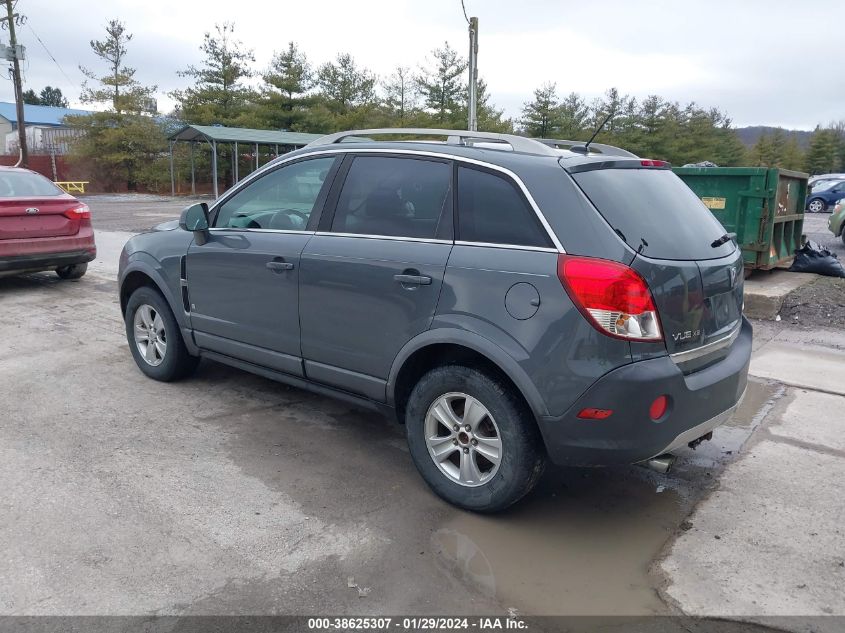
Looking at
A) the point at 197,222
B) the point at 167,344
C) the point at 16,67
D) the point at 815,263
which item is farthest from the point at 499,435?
the point at 16,67

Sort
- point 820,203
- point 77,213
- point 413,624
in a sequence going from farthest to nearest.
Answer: point 820,203, point 77,213, point 413,624

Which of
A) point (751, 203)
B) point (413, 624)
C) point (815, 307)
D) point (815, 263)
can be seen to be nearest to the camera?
point (413, 624)

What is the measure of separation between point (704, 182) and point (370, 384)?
6575 mm

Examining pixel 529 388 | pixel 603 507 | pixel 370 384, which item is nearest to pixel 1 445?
pixel 370 384

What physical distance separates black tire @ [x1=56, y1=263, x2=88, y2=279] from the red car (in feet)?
1.34

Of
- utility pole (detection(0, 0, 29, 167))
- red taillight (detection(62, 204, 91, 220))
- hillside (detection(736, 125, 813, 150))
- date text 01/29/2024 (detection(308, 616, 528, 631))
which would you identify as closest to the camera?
date text 01/29/2024 (detection(308, 616, 528, 631))

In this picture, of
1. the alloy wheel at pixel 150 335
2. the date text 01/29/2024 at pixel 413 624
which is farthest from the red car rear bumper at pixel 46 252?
the date text 01/29/2024 at pixel 413 624

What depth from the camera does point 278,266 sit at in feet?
13.8

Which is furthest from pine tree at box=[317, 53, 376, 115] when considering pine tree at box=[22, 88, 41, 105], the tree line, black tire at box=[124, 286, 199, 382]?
pine tree at box=[22, 88, 41, 105]

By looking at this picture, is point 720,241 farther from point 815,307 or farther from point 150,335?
point 815,307

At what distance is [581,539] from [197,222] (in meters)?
3.16

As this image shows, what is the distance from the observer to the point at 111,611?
2.71 meters

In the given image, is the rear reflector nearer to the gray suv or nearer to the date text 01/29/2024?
the gray suv

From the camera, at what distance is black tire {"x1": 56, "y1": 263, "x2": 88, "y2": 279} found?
966 centimetres
